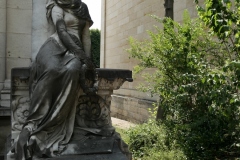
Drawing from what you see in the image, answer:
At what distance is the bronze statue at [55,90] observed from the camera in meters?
3.18

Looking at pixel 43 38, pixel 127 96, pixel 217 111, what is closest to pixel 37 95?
pixel 43 38

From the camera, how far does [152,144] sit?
6059mm

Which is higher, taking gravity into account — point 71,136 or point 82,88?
point 82,88

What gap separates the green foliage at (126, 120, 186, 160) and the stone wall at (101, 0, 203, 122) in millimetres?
3483

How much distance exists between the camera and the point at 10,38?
5.00 meters

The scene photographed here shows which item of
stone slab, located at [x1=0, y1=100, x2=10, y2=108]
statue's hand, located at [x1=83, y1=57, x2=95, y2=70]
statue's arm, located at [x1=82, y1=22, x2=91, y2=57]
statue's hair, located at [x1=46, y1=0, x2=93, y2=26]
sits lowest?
stone slab, located at [x1=0, y1=100, x2=10, y2=108]

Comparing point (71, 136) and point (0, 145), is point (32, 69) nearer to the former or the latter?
point (71, 136)

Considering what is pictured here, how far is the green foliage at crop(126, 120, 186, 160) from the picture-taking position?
5.20 metres

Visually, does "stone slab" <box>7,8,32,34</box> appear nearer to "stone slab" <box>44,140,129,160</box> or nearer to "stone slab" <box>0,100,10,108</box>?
"stone slab" <box>0,100,10,108</box>

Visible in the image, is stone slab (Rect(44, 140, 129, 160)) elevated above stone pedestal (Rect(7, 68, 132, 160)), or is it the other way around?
stone pedestal (Rect(7, 68, 132, 160))

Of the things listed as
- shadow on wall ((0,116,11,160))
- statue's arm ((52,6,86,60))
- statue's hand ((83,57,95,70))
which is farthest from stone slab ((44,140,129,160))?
shadow on wall ((0,116,11,160))

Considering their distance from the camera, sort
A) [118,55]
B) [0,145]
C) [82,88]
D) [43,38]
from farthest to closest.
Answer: [118,55]
[0,145]
[43,38]
[82,88]

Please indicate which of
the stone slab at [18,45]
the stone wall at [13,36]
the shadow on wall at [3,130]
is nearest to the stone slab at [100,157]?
the shadow on wall at [3,130]

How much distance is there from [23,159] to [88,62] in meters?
1.20
